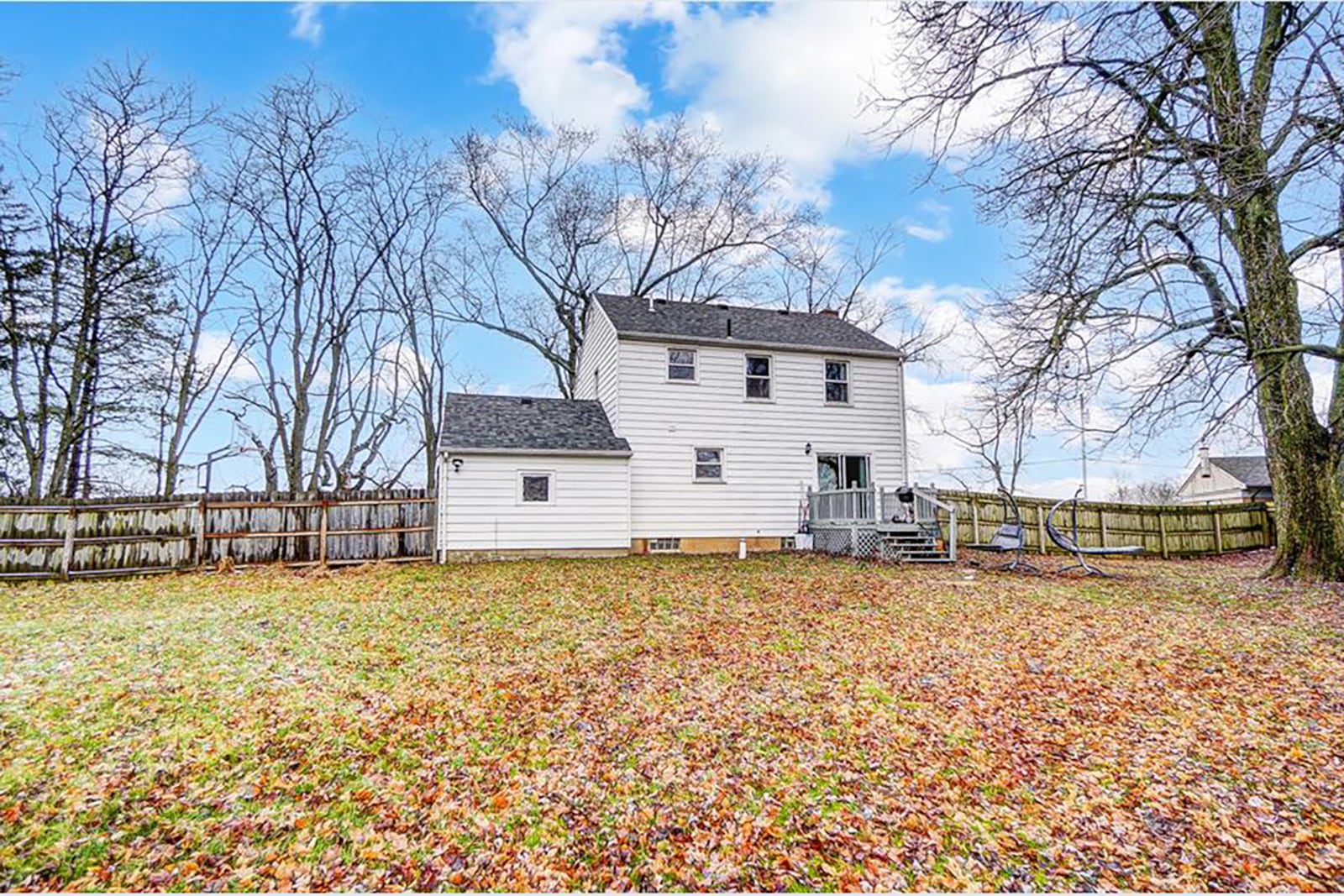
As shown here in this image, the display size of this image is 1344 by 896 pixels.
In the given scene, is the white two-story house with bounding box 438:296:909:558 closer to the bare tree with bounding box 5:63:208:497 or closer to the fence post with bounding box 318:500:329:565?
the fence post with bounding box 318:500:329:565

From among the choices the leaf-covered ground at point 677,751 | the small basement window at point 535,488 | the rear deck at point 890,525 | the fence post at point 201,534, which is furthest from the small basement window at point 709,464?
the fence post at point 201,534

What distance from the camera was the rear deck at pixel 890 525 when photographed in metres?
13.5

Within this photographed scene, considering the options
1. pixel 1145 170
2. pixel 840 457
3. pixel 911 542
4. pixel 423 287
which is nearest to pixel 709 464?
pixel 840 457

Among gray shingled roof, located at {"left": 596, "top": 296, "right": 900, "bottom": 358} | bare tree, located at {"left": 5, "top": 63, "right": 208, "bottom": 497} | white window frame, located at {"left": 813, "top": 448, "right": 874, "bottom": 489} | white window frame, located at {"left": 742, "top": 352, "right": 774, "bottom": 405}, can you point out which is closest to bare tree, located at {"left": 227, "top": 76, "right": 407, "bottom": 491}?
bare tree, located at {"left": 5, "top": 63, "right": 208, "bottom": 497}

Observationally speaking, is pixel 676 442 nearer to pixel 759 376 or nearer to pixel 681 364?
pixel 681 364

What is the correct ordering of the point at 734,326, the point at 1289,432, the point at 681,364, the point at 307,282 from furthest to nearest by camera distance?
the point at 307,282, the point at 734,326, the point at 681,364, the point at 1289,432

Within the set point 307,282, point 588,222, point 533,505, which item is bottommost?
point 533,505

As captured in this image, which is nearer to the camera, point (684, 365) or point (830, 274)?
point (684, 365)

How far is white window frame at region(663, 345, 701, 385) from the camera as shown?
15.5 metres

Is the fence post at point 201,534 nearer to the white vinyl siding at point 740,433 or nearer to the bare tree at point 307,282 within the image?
the bare tree at point 307,282

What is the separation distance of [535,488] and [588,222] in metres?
13.0

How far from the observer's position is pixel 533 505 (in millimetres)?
14086

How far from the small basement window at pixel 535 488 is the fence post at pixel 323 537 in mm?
4128

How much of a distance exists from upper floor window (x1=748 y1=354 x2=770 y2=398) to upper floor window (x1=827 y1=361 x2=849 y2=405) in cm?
169
